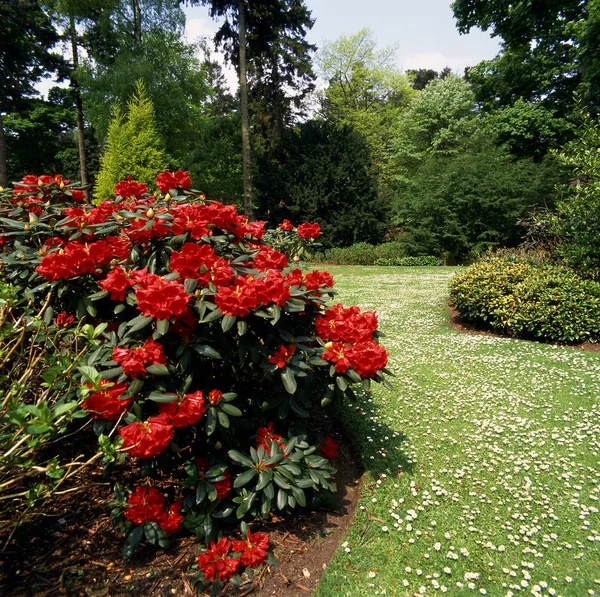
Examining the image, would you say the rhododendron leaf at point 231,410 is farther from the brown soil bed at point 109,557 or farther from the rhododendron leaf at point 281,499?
the brown soil bed at point 109,557

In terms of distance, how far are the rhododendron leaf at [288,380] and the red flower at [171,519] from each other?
2.99ft

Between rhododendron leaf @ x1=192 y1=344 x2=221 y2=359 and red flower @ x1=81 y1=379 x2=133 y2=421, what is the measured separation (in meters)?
0.37

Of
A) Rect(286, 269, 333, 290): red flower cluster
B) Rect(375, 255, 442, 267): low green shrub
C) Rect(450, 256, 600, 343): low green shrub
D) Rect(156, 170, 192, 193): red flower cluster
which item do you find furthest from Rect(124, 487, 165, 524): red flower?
Rect(375, 255, 442, 267): low green shrub

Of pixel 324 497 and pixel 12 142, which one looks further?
pixel 12 142

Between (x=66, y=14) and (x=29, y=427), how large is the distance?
78.7 feet

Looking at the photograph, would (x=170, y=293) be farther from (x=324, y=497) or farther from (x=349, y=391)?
(x=324, y=497)

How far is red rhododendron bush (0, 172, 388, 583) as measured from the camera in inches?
68.0

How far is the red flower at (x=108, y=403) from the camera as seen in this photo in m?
1.68

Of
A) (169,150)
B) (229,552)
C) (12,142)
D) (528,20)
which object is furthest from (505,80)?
(12,142)

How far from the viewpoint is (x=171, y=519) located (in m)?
1.99

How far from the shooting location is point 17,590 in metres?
1.75

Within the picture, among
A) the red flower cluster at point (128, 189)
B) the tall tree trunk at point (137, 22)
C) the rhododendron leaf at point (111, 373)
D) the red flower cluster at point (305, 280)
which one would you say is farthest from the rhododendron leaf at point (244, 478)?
the tall tree trunk at point (137, 22)

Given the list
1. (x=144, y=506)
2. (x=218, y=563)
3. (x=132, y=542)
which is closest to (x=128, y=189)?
(x=144, y=506)

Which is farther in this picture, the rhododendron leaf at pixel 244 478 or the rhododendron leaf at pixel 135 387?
the rhododendron leaf at pixel 244 478
